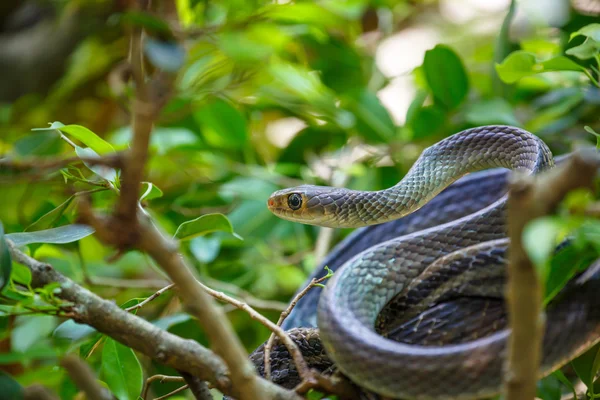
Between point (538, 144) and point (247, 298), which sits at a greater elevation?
point (538, 144)

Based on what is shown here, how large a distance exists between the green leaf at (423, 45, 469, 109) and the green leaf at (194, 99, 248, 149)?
3.90ft

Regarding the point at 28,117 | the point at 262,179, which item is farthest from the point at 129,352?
the point at 28,117

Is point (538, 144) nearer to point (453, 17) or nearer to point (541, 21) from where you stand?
point (541, 21)

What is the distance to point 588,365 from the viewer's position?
182cm

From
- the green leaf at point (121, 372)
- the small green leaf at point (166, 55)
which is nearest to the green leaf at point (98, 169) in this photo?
the small green leaf at point (166, 55)

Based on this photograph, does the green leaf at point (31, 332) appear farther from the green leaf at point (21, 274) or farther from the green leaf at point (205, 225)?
the green leaf at point (205, 225)

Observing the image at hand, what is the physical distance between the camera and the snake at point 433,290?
149 cm

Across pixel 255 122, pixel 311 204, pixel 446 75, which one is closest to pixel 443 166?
pixel 311 204

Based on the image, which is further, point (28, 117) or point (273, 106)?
point (28, 117)

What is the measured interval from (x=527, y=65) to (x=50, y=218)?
5.40ft

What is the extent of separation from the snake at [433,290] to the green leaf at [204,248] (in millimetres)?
400

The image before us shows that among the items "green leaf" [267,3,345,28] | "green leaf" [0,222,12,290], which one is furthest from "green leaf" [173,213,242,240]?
"green leaf" [267,3,345,28]

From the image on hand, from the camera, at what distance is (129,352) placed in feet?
6.22

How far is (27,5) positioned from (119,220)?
20.2 ft
